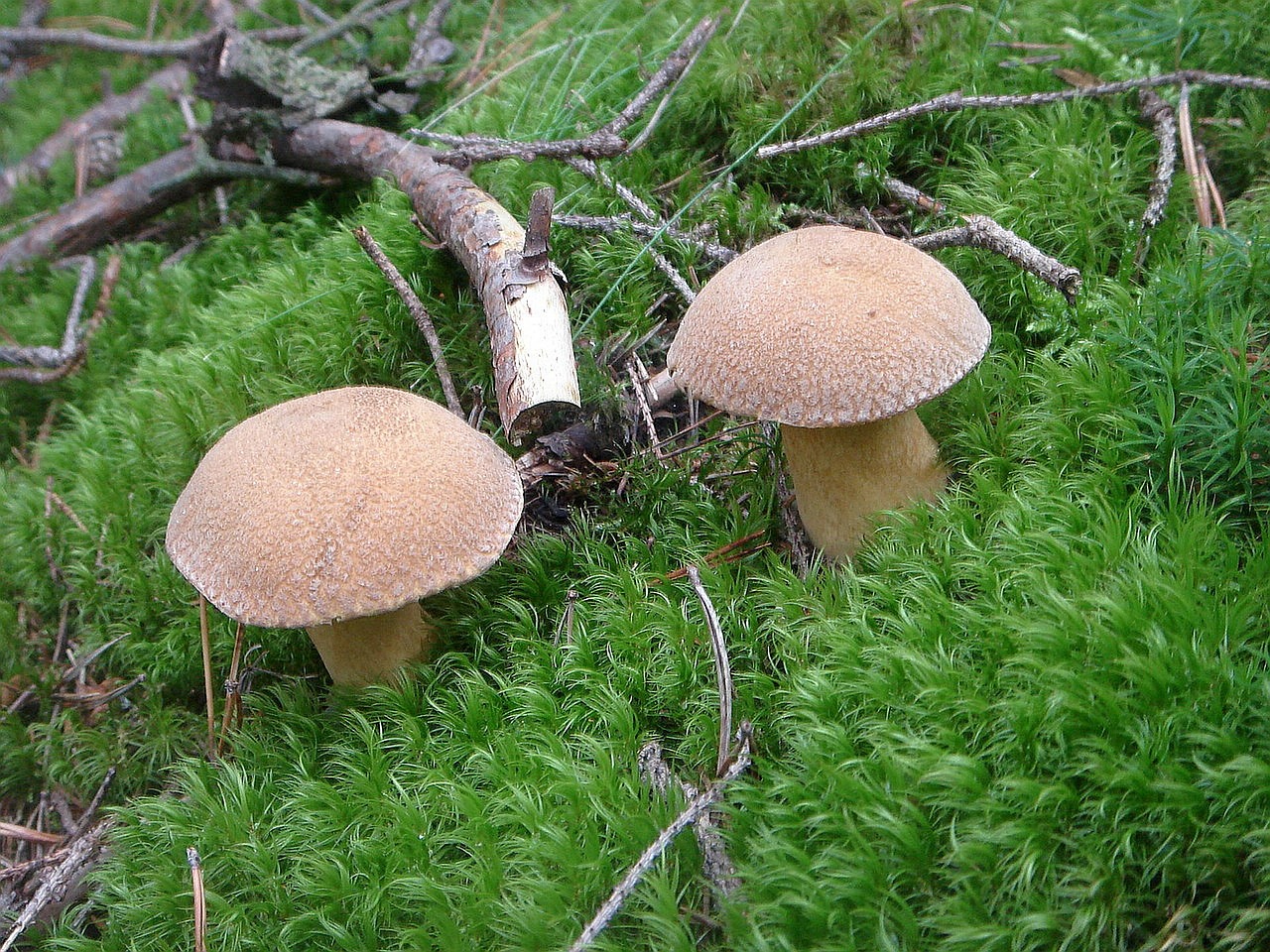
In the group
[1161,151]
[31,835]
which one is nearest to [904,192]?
[1161,151]

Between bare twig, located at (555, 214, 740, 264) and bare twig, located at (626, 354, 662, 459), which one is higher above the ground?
bare twig, located at (555, 214, 740, 264)

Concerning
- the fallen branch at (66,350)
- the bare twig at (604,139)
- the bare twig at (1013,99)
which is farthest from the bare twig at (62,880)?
the bare twig at (1013,99)

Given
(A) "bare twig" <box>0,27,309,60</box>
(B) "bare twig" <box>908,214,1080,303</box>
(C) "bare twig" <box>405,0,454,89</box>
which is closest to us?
(B) "bare twig" <box>908,214,1080,303</box>

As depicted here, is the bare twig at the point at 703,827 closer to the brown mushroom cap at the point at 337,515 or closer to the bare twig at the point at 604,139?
the brown mushroom cap at the point at 337,515

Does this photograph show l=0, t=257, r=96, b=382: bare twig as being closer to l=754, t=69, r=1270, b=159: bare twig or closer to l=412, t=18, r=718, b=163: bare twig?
l=412, t=18, r=718, b=163: bare twig

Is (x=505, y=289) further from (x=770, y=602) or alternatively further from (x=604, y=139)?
(x=770, y=602)

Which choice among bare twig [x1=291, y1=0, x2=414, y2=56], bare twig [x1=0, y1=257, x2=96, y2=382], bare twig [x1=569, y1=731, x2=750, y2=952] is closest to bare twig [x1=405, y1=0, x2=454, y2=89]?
bare twig [x1=291, y1=0, x2=414, y2=56]

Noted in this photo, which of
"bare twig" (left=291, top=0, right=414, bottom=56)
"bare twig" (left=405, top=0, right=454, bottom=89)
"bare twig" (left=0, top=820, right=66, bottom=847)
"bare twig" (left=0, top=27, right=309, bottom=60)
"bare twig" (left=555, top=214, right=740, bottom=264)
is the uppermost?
"bare twig" (left=0, top=27, right=309, bottom=60)
